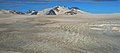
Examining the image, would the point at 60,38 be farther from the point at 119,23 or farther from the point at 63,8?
the point at 63,8

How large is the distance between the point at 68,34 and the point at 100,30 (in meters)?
1.66

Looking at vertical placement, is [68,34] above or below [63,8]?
above

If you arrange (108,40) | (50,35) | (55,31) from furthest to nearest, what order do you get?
(55,31) → (50,35) → (108,40)

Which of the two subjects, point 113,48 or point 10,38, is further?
point 10,38

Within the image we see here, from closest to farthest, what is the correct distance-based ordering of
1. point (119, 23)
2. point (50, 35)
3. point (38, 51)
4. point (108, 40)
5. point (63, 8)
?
point (38, 51) < point (108, 40) < point (50, 35) < point (119, 23) < point (63, 8)

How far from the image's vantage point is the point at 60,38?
9500 mm

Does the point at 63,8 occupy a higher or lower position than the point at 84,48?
lower

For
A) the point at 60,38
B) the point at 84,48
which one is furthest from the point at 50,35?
the point at 84,48

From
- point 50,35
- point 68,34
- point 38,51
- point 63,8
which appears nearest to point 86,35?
point 68,34

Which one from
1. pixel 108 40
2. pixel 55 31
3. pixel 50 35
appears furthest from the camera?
pixel 55 31

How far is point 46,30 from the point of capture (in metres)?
11.0

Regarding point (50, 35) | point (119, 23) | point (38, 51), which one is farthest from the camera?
point (119, 23)

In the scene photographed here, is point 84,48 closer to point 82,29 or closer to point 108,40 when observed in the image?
point 108,40

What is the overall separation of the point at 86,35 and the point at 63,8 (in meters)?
27.6
